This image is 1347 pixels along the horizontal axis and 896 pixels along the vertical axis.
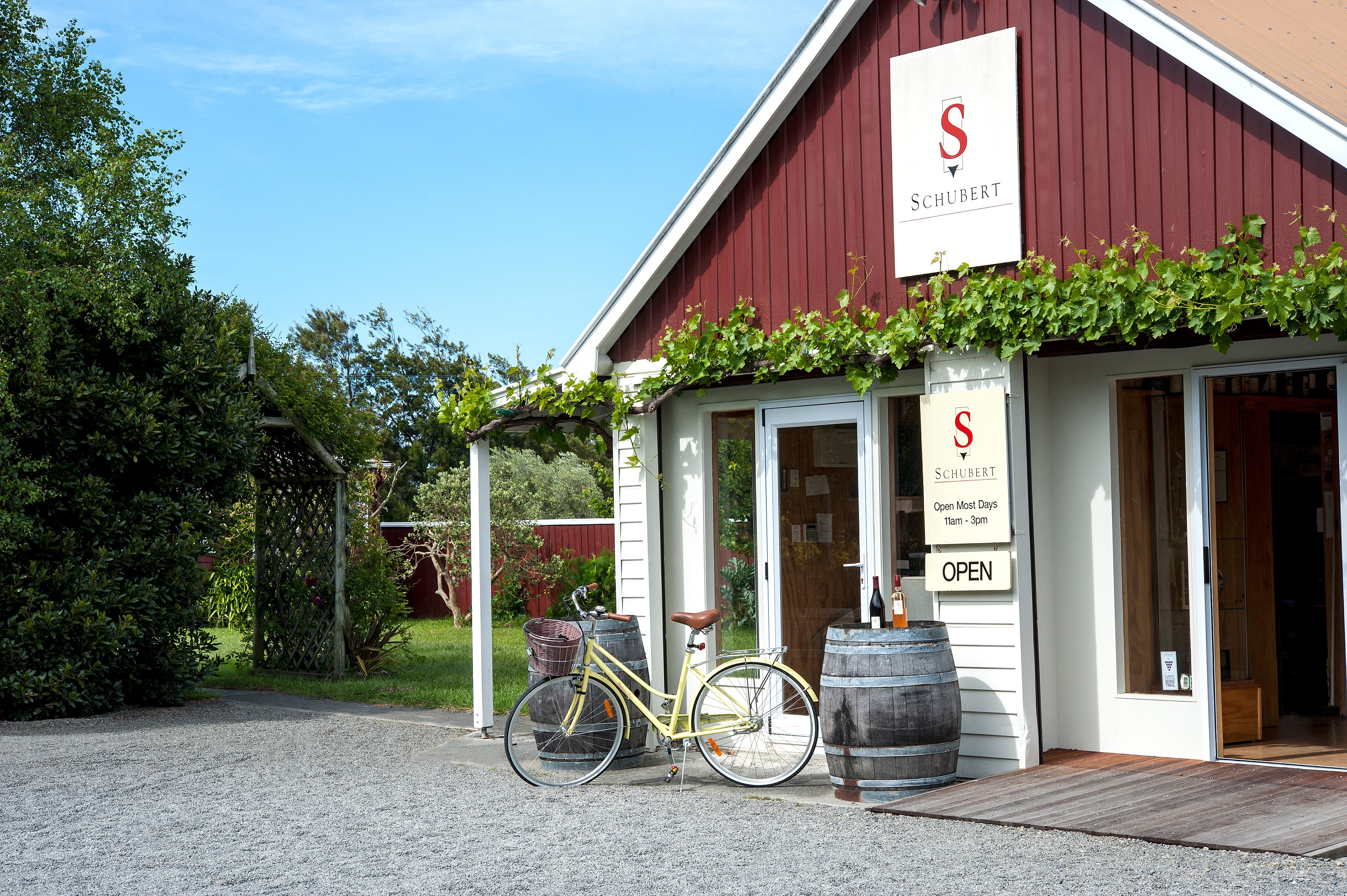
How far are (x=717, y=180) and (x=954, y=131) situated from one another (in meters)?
1.58

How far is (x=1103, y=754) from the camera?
692 cm

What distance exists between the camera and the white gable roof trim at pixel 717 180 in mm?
7430

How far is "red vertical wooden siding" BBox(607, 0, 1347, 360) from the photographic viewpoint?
6.05 m

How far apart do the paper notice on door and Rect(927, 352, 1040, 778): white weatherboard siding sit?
0.75m

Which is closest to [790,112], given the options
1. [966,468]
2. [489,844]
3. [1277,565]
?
[966,468]

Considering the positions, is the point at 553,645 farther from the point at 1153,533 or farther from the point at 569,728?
the point at 1153,533

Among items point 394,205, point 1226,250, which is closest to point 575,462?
point 394,205

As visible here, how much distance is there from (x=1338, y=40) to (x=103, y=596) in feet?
31.5

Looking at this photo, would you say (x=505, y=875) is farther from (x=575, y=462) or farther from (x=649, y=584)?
(x=575, y=462)

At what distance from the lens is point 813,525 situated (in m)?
7.83

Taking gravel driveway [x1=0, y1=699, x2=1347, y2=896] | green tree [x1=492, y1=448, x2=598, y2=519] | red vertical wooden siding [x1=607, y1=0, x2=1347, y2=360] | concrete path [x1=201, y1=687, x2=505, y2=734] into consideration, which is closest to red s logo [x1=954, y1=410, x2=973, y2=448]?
red vertical wooden siding [x1=607, y1=0, x2=1347, y2=360]

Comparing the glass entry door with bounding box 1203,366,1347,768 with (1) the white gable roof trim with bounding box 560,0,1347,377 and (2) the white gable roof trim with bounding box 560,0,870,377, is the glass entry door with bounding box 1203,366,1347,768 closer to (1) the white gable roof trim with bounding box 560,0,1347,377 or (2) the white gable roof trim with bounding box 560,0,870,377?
(1) the white gable roof trim with bounding box 560,0,1347,377

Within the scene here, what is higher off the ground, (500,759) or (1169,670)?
(1169,670)

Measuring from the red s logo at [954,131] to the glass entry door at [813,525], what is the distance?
1536 millimetres
